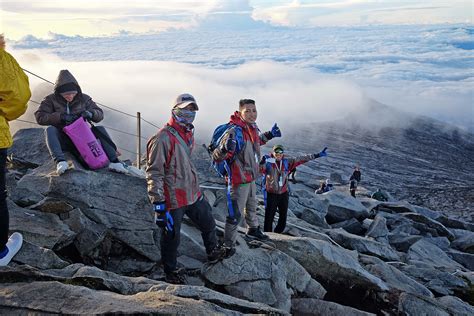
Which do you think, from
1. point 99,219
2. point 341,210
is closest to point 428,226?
point 341,210

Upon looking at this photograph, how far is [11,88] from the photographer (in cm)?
475

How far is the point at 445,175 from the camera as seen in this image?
11219cm

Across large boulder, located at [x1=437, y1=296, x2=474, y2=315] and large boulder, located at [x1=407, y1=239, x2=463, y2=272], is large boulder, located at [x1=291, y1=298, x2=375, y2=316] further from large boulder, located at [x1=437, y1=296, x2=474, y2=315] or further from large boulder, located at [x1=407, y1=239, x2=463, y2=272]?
large boulder, located at [x1=407, y1=239, x2=463, y2=272]

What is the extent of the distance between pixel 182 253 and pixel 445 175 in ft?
392

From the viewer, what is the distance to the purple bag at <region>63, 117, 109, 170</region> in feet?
26.3

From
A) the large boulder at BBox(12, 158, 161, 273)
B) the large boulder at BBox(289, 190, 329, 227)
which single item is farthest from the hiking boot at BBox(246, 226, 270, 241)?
the large boulder at BBox(289, 190, 329, 227)

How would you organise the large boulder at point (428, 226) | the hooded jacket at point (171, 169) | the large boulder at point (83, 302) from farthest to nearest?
the large boulder at point (428, 226) → the hooded jacket at point (171, 169) → the large boulder at point (83, 302)

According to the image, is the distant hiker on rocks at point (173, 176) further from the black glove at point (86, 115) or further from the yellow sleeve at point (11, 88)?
the black glove at point (86, 115)

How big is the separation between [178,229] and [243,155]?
1.91 m

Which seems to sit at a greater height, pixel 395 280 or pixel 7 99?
pixel 7 99

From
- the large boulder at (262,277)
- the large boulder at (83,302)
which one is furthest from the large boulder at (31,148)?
the large boulder at (83,302)

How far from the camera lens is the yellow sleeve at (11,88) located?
4715 mm

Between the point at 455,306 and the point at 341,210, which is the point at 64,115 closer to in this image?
the point at 455,306

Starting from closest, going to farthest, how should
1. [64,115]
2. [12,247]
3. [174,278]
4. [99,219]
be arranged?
[12,247] < [174,278] < [99,219] < [64,115]
